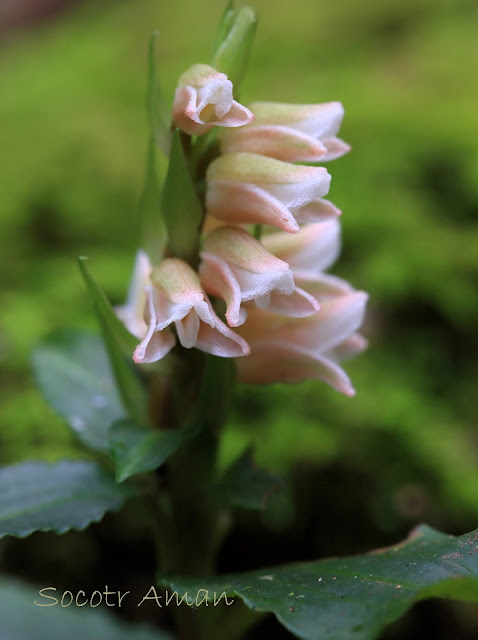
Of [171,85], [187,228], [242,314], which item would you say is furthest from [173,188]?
[171,85]

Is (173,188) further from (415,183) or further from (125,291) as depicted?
(415,183)

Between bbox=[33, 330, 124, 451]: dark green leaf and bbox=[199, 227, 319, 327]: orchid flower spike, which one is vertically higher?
bbox=[199, 227, 319, 327]: orchid flower spike

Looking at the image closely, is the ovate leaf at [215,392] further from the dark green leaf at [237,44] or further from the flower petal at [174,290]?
the dark green leaf at [237,44]

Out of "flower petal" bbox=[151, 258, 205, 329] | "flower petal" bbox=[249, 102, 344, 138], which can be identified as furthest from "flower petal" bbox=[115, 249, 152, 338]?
"flower petal" bbox=[249, 102, 344, 138]

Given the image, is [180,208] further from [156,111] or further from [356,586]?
[356,586]

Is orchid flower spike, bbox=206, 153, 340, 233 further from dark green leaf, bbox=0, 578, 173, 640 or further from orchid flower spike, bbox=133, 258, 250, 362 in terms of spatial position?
dark green leaf, bbox=0, 578, 173, 640

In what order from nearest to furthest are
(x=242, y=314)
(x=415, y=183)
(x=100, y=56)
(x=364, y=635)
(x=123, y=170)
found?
(x=364, y=635)
(x=242, y=314)
(x=415, y=183)
(x=123, y=170)
(x=100, y=56)

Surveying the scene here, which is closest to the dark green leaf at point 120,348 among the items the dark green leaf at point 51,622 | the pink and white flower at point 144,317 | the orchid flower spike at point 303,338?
the pink and white flower at point 144,317

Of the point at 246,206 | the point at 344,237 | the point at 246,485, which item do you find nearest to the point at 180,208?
the point at 246,206
